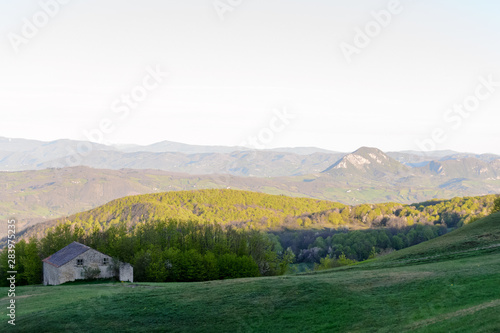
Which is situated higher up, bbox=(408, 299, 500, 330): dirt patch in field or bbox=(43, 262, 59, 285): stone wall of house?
bbox=(408, 299, 500, 330): dirt patch in field

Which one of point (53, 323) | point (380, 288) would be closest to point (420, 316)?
point (380, 288)

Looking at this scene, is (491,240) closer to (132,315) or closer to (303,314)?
(303,314)

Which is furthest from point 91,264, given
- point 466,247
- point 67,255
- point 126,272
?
point 466,247

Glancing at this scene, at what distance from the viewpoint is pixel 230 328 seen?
3061 cm

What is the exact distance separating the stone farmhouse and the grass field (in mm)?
30832

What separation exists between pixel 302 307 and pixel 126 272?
180 feet

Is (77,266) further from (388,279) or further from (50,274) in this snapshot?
(388,279)

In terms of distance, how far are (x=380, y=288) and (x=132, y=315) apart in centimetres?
2120

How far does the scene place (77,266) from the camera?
75.7 metres

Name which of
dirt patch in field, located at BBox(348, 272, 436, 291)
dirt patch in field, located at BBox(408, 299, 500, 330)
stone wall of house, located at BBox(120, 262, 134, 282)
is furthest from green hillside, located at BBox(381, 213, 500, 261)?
stone wall of house, located at BBox(120, 262, 134, 282)

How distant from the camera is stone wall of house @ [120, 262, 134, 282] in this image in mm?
79000

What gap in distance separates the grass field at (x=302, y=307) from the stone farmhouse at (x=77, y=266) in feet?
101

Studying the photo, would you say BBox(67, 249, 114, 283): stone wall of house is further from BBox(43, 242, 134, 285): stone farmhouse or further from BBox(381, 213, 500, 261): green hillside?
BBox(381, 213, 500, 261): green hillside

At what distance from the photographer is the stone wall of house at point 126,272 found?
259 ft
